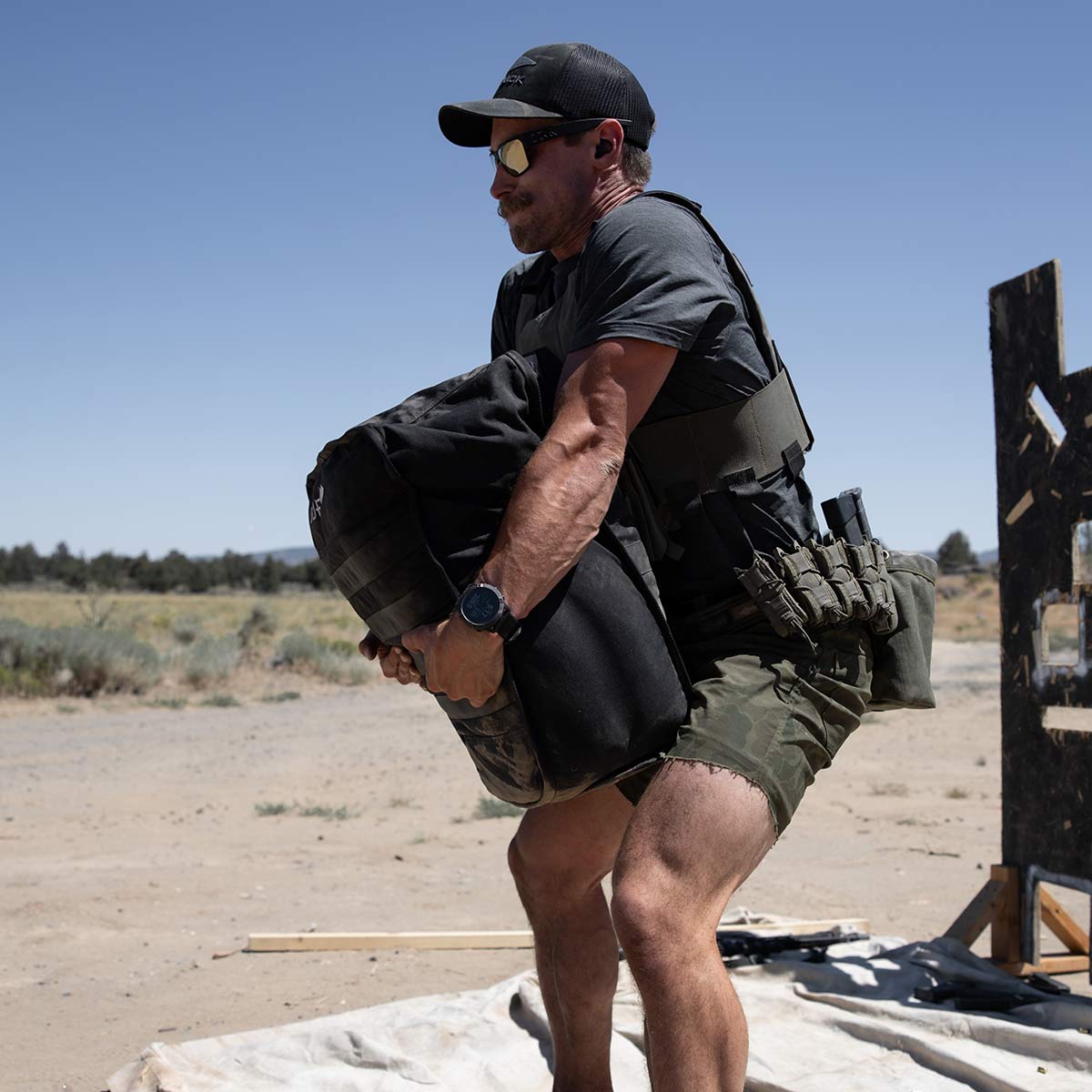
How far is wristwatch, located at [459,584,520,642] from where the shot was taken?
2234 millimetres

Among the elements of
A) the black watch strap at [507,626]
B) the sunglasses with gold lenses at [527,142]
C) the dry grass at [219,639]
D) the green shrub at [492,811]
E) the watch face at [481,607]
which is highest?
the sunglasses with gold lenses at [527,142]

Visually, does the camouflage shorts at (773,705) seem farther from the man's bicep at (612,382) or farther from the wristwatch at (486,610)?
the man's bicep at (612,382)

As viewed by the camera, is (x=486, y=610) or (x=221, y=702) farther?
(x=221, y=702)

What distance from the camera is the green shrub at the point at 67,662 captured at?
15.0 meters

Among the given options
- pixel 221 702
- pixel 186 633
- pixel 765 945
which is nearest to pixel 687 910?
pixel 765 945

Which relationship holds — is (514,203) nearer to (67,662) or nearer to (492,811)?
(492,811)

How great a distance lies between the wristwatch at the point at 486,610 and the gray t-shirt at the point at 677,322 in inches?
21.5

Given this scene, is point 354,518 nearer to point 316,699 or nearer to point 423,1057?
point 423,1057

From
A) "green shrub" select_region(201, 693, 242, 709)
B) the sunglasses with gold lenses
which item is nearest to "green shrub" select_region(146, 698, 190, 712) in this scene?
"green shrub" select_region(201, 693, 242, 709)

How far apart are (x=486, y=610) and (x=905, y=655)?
43.6 inches

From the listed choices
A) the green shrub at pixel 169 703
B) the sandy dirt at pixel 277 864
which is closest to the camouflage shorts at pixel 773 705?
the sandy dirt at pixel 277 864

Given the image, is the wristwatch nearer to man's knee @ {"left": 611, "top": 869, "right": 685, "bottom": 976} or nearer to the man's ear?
man's knee @ {"left": 611, "top": 869, "right": 685, "bottom": 976}

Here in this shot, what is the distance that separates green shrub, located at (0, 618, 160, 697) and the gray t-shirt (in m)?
13.7

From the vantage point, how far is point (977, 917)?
15.4 feet
